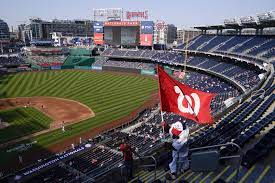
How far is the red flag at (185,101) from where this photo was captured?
38.1 ft

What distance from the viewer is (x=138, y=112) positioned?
1650 inches

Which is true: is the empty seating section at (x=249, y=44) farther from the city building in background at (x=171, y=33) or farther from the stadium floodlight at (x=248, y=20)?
the city building in background at (x=171, y=33)

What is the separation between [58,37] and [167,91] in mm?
129880

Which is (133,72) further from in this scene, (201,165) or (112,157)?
(201,165)

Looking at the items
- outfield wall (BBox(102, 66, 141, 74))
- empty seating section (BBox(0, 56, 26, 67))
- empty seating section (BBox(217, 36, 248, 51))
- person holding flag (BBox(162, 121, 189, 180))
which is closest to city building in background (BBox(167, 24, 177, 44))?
outfield wall (BBox(102, 66, 141, 74))

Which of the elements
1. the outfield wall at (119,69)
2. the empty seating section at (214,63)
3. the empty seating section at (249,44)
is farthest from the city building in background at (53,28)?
the empty seating section at (249,44)

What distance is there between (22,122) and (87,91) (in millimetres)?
19960

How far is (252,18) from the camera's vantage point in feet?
155

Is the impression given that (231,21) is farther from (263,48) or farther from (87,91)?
(87,91)

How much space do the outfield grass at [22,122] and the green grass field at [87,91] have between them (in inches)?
110

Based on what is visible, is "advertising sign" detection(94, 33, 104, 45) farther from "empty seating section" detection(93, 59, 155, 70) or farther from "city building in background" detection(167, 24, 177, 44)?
"city building in background" detection(167, 24, 177, 44)

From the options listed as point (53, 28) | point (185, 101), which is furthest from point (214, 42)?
point (53, 28)

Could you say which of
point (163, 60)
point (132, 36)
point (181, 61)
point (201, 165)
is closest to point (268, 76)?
point (201, 165)

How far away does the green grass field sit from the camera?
36469 millimetres
